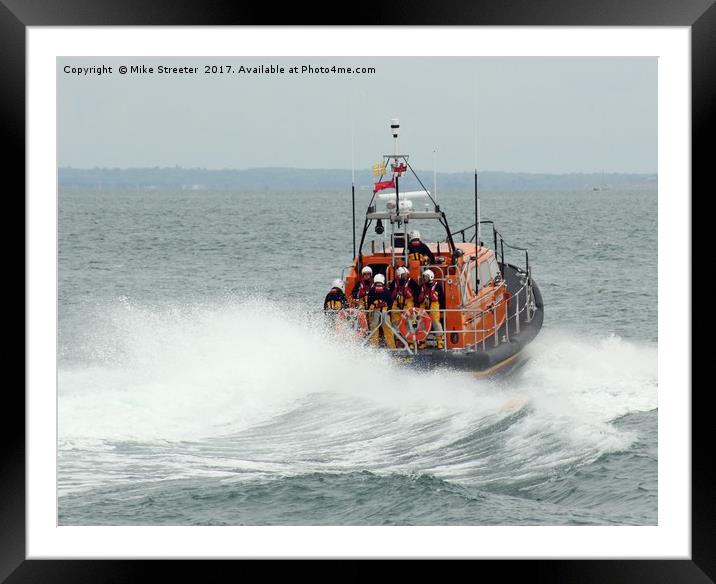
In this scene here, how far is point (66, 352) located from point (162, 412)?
15.9 feet

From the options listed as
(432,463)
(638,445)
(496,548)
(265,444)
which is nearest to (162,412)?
(265,444)

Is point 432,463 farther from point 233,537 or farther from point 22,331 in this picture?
point 22,331

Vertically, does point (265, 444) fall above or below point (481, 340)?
below

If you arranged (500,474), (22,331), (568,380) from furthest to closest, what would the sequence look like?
(568,380) < (500,474) < (22,331)

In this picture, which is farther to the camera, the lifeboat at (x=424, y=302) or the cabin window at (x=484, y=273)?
the cabin window at (x=484, y=273)

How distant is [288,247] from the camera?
97.6ft

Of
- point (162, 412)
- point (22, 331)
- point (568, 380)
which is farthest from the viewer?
point (568, 380)

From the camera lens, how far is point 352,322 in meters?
9.41

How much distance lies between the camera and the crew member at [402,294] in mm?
9297

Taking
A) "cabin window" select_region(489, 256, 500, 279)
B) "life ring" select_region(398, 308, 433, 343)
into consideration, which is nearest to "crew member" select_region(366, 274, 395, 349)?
"life ring" select_region(398, 308, 433, 343)

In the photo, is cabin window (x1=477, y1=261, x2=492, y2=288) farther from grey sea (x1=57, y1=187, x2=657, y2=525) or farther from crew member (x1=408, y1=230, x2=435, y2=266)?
crew member (x1=408, y1=230, x2=435, y2=266)

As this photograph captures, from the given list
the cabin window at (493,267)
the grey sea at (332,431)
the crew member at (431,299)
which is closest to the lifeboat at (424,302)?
the crew member at (431,299)
